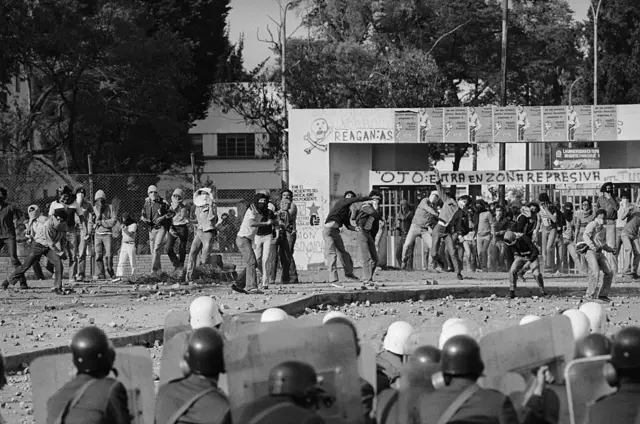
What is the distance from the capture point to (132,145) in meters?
47.3

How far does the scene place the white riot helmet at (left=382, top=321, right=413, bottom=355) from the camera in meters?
7.12

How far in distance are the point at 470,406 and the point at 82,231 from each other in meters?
17.5

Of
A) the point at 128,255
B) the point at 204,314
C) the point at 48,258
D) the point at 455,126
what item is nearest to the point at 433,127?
the point at 455,126

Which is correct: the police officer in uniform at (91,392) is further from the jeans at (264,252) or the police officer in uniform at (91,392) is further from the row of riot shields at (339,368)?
the jeans at (264,252)

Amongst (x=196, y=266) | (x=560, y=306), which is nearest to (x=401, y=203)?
(x=196, y=266)

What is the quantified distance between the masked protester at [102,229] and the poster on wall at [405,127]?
9374 millimetres

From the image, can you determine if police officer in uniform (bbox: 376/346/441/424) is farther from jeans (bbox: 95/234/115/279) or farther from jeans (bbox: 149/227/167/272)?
jeans (bbox: 95/234/115/279)

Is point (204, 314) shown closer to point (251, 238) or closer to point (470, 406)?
point (470, 406)

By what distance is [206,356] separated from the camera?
554 cm

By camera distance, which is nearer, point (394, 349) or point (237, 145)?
point (394, 349)

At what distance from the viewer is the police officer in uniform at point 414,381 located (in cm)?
593

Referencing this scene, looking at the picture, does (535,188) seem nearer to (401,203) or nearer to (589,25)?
(401,203)

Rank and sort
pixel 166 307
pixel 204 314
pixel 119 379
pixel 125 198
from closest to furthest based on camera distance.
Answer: pixel 119 379
pixel 204 314
pixel 166 307
pixel 125 198

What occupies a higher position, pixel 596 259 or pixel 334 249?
pixel 334 249
